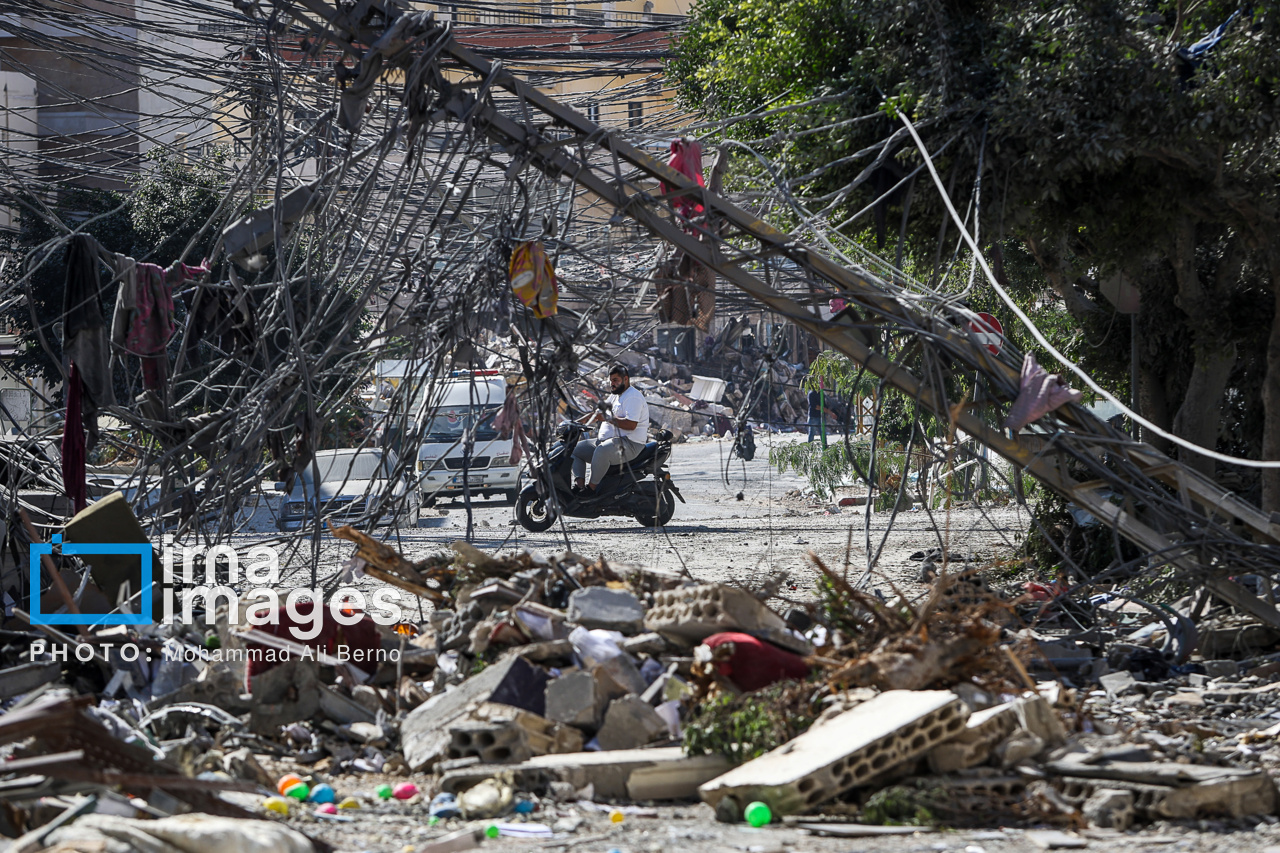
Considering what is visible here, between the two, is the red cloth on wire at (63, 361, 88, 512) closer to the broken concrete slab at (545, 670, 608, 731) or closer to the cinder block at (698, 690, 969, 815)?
the broken concrete slab at (545, 670, 608, 731)

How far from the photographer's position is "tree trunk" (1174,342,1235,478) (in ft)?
30.1

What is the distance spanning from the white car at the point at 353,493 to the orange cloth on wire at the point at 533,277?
139 cm

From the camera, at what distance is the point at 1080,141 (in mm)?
7328

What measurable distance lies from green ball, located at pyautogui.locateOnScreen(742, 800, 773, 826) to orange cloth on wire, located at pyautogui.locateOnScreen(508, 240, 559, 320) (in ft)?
13.7

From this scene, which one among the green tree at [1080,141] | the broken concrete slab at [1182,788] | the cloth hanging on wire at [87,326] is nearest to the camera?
the broken concrete slab at [1182,788]

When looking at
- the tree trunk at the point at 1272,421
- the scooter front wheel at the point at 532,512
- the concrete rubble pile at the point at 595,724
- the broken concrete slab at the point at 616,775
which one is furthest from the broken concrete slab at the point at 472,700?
the scooter front wheel at the point at 532,512

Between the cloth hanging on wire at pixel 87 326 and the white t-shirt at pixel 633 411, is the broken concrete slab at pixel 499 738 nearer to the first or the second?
the cloth hanging on wire at pixel 87 326

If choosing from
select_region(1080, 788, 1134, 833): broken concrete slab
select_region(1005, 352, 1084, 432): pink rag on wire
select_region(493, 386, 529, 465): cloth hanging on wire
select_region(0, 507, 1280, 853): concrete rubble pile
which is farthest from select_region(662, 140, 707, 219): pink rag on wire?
select_region(1080, 788, 1134, 833): broken concrete slab

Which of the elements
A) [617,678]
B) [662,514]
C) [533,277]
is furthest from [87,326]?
[662,514]

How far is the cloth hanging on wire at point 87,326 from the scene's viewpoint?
752 centimetres

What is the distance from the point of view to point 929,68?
7848 mm

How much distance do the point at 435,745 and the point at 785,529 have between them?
354 inches

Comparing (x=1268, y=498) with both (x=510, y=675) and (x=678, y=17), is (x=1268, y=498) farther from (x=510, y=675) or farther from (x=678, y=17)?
(x=678, y=17)

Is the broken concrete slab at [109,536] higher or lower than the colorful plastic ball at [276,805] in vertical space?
higher
